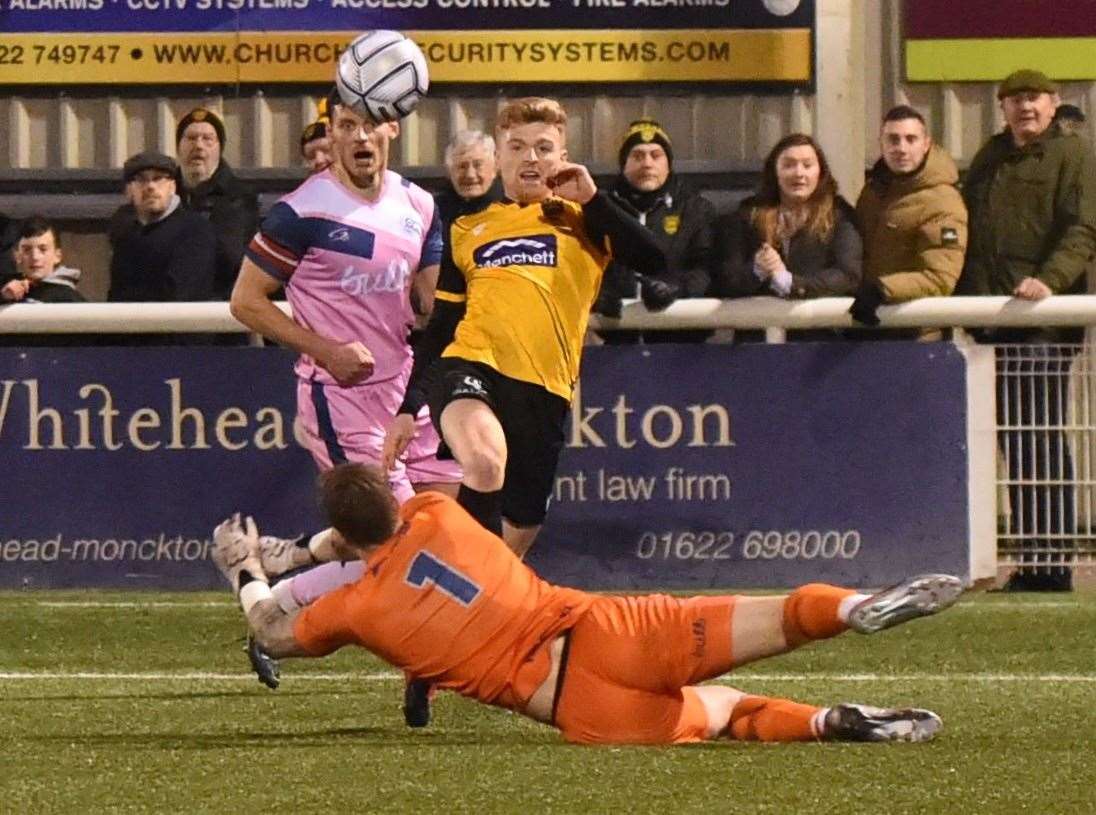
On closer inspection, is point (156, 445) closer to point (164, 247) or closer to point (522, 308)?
point (164, 247)

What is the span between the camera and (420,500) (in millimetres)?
8031

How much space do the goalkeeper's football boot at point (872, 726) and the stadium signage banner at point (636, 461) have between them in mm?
4663

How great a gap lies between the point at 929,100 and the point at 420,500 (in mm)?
8763

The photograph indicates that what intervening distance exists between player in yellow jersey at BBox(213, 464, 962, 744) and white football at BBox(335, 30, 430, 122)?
2.14 m

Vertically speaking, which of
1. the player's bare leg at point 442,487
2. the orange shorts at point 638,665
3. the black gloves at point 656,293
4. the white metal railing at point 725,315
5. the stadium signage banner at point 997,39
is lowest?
the orange shorts at point 638,665

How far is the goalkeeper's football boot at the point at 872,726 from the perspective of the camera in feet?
25.7

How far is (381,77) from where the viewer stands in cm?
1001

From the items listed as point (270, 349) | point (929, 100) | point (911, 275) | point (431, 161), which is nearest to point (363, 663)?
point (270, 349)

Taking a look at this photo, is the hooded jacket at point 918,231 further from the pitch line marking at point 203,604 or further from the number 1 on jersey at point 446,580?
the number 1 on jersey at point 446,580

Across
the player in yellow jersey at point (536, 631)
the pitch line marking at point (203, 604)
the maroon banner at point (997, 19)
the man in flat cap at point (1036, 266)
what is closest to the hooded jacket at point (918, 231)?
the man in flat cap at point (1036, 266)

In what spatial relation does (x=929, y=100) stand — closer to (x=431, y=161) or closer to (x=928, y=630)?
(x=431, y=161)

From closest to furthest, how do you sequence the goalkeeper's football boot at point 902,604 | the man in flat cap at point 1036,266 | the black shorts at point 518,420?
the goalkeeper's football boot at point 902,604
the black shorts at point 518,420
the man in flat cap at point 1036,266

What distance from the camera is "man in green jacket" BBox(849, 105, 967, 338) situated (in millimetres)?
12492

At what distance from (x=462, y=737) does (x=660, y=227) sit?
4.55 metres
